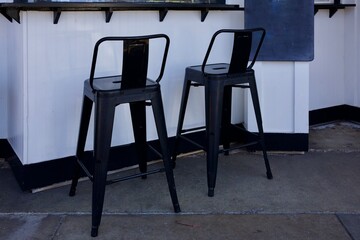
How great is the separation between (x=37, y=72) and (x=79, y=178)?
0.83 m

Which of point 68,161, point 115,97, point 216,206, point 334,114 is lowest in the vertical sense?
point 216,206

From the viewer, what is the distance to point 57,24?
10.7ft

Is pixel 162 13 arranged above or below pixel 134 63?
above

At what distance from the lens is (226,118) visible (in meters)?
4.02

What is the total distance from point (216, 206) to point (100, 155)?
851mm

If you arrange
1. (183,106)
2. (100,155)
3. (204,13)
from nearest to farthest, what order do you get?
1. (100,155)
2. (183,106)
3. (204,13)

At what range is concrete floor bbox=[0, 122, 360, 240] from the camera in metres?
2.72

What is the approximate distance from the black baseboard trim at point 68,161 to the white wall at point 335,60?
1.14 meters

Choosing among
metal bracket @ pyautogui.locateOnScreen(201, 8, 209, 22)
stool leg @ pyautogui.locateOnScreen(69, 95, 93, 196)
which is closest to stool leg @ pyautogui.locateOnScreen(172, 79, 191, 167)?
metal bracket @ pyautogui.locateOnScreen(201, 8, 209, 22)

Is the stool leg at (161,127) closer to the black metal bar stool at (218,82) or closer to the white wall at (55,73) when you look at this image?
the black metal bar stool at (218,82)

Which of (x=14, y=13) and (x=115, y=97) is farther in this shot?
(x=14, y=13)

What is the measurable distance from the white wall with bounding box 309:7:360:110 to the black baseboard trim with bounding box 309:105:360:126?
0.16 feet

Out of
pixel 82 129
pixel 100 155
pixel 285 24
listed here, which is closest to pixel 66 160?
Result: pixel 82 129

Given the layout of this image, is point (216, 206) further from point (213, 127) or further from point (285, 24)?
point (285, 24)
